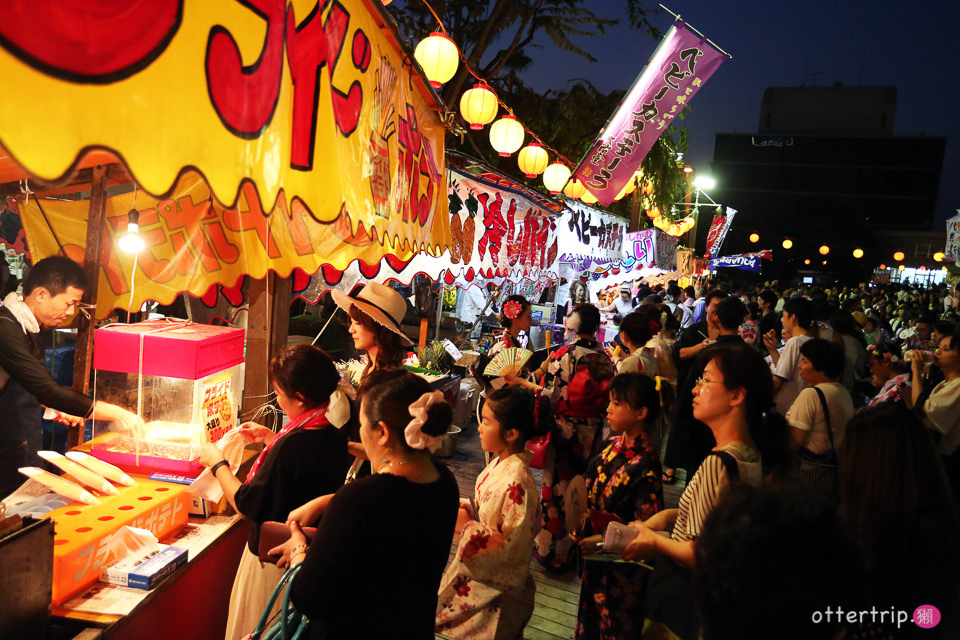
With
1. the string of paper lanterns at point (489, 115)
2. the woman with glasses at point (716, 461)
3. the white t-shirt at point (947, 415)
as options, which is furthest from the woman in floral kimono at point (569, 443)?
the string of paper lanterns at point (489, 115)

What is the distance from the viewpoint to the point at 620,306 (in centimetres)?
1343

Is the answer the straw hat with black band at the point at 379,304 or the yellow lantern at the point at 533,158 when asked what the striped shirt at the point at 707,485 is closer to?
the straw hat with black band at the point at 379,304

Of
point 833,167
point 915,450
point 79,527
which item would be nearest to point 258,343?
point 79,527

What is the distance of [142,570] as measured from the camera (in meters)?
2.32

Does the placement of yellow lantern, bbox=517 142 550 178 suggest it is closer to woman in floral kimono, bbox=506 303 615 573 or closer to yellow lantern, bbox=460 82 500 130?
yellow lantern, bbox=460 82 500 130

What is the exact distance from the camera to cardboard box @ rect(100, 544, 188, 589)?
2303mm

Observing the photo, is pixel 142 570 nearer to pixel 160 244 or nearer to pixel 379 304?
pixel 379 304

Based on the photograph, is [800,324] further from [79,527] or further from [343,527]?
[79,527]

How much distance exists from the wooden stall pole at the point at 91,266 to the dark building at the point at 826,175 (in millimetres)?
56871

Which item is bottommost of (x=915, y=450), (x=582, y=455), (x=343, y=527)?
(x=582, y=455)

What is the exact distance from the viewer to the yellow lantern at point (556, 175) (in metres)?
9.70

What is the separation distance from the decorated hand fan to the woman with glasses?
303cm

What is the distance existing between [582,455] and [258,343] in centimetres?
294

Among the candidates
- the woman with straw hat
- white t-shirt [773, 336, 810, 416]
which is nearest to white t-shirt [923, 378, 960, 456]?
white t-shirt [773, 336, 810, 416]
